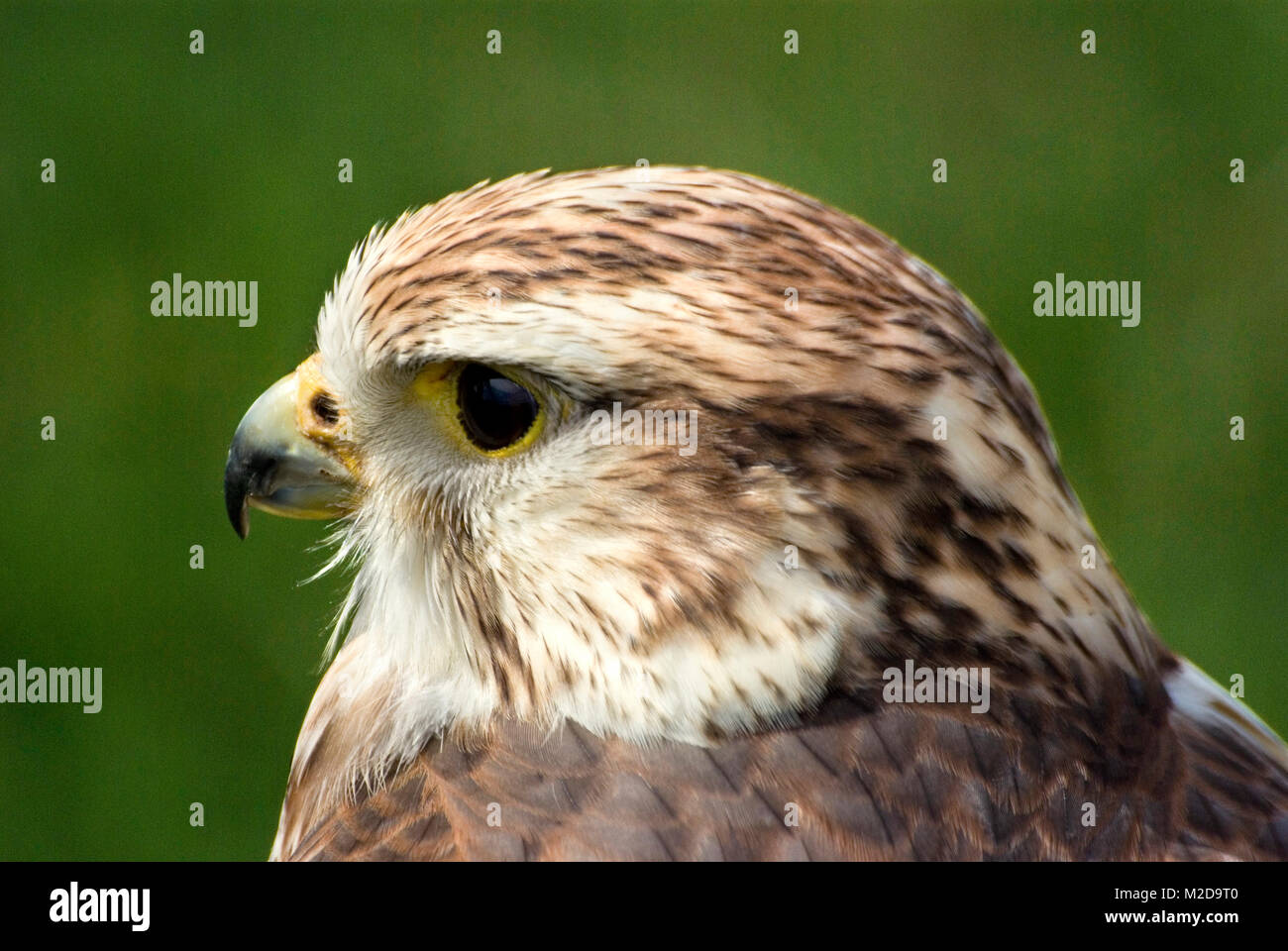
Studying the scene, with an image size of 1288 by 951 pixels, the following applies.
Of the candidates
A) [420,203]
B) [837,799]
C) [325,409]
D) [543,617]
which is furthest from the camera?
[420,203]

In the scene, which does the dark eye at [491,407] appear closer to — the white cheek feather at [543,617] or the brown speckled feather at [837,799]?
the white cheek feather at [543,617]

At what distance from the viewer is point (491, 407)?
7.38 ft

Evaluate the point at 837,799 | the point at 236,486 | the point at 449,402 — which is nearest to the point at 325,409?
the point at 236,486

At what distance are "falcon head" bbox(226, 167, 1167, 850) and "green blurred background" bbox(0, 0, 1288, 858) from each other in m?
2.42

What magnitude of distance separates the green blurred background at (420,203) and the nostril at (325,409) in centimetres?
216

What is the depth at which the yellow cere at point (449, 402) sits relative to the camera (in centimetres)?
225

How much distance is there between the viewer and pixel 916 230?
516 cm

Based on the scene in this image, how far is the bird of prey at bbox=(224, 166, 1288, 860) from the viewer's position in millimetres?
2131

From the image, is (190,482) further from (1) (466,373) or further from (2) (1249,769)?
(2) (1249,769)

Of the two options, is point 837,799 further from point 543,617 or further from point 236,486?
point 236,486

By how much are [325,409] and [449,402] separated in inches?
13.3

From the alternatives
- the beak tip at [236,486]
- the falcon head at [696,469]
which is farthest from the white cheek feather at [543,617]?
the beak tip at [236,486]
